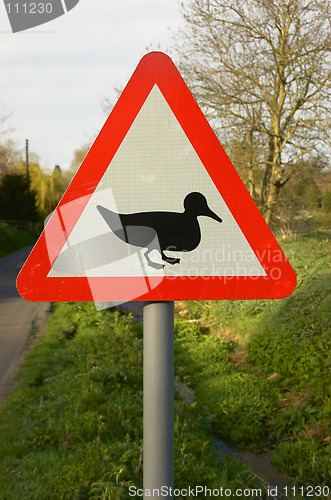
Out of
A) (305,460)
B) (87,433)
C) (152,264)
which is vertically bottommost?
(305,460)

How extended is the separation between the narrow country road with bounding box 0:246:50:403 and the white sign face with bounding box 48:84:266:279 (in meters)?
→ 4.04

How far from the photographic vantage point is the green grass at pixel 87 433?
3334mm

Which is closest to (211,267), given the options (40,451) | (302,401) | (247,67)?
(40,451)

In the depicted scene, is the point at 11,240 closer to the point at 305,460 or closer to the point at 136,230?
the point at 305,460

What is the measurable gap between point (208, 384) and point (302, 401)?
49.8 inches

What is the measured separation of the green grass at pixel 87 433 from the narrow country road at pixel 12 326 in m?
0.23

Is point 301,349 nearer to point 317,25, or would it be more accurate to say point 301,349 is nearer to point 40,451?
point 40,451

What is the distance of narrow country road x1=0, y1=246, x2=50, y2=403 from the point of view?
6055mm

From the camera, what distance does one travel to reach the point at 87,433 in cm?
420

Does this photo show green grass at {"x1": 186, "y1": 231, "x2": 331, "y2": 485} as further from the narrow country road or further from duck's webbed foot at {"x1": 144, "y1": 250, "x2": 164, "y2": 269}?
duck's webbed foot at {"x1": 144, "y1": 250, "x2": 164, "y2": 269}

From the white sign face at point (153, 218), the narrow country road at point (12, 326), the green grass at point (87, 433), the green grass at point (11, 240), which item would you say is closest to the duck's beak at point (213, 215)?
the white sign face at point (153, 218)

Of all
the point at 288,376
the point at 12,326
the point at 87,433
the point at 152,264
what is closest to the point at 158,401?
the point at 152,264

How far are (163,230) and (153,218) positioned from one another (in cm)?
5

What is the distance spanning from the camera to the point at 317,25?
41.0ft
